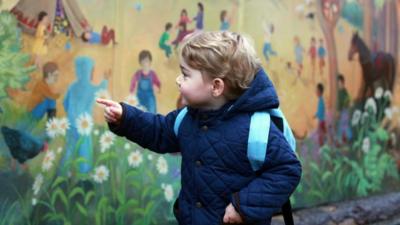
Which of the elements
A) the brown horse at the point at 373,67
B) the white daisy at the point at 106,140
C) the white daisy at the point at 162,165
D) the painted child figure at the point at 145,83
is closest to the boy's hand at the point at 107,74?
the painted child figure at the point at 145,83

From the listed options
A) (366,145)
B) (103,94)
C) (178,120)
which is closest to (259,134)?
(178,120)

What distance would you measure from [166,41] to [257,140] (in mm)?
2135

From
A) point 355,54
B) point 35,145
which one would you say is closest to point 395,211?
point 355,54

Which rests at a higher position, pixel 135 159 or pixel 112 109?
pixel 112 109

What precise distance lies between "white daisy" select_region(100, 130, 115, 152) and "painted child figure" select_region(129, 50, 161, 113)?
1.04ft

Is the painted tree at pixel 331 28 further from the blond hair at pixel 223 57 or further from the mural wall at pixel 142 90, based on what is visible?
the blond hair at pixel 223 57

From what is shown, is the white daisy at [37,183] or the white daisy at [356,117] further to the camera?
the white daisy at [356,117]

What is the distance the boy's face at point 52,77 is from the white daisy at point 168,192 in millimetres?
1156

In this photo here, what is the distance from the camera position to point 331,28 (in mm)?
5668

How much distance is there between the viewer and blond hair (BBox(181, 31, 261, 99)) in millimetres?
2457

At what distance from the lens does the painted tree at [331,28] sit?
5.58 meters

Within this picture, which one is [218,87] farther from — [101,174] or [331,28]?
[331,28]

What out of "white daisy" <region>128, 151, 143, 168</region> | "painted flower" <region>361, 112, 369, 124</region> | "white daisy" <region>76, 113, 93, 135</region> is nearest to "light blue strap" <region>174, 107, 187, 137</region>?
"white daisy" <region>76, 113, 93, 135</region>

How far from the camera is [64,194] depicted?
3.98m
